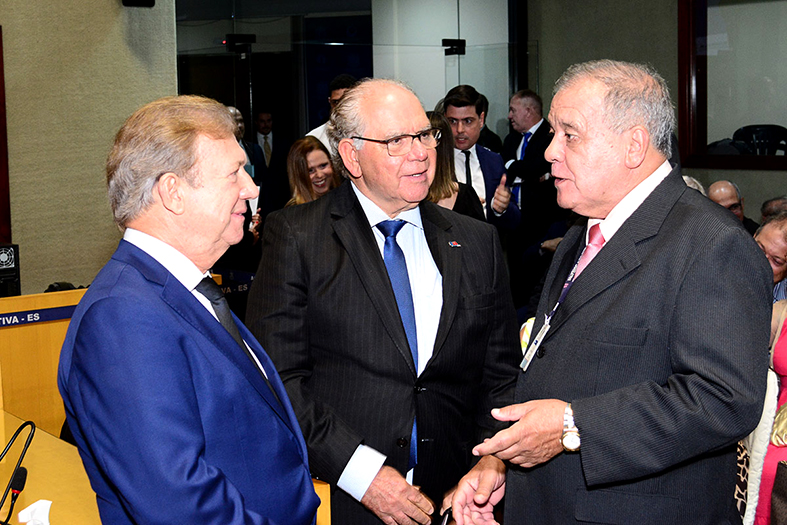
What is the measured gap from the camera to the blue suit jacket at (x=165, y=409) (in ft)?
4.11

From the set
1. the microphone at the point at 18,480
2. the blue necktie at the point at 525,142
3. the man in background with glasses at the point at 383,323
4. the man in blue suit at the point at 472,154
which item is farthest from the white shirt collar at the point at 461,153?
the microphone at the point at 18,480

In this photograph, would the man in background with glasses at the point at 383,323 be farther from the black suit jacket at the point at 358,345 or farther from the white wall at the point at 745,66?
the white wall at the point at 745,66

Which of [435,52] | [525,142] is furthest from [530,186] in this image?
[435,52]

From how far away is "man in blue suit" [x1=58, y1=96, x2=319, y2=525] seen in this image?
4.12 feet

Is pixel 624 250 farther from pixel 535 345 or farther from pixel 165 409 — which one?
pixel 165 409

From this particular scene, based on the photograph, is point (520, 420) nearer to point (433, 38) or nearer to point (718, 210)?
point (718, 210)

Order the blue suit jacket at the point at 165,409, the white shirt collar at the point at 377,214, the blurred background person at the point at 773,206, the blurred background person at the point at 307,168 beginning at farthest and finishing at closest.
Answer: the blurred background person at the point at 307,168 < the blurred background person at the point at 773,206 < the white shirt collar at the point at 377,214 < the blue suit jacket at the point at 165,409

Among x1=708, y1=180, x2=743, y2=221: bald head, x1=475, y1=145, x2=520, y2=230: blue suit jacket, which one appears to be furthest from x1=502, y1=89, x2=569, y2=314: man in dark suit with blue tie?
x1=708, y1=180, x2=743, y2=221: bald head

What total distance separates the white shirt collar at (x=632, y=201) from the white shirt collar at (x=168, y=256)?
0.92 m

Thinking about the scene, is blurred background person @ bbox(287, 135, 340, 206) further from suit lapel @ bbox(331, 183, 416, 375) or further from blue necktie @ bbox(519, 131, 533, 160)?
suit lapel @ bbox(331, 183, 416, 375)

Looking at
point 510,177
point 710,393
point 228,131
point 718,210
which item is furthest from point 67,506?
point 510,177

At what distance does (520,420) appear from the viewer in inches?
64.6

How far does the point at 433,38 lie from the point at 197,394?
630 cm

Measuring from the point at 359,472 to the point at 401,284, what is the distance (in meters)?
0.49
